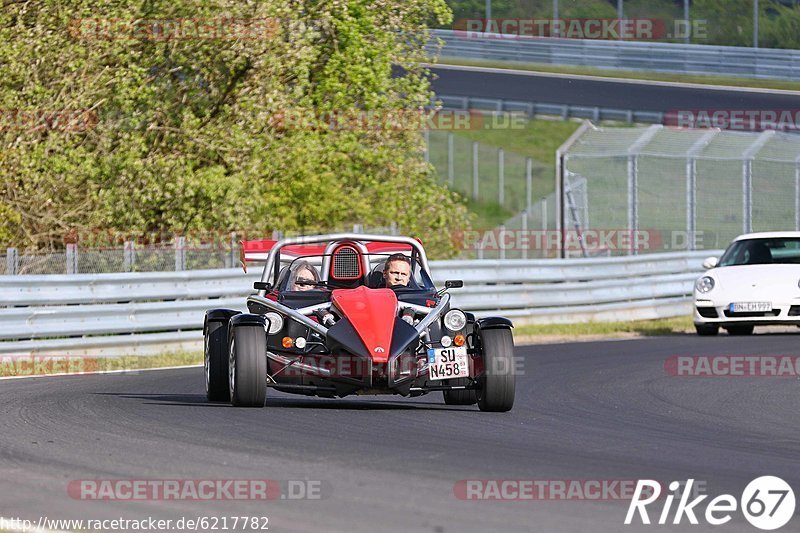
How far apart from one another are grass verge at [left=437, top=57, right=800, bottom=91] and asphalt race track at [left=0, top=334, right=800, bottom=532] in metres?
29.3

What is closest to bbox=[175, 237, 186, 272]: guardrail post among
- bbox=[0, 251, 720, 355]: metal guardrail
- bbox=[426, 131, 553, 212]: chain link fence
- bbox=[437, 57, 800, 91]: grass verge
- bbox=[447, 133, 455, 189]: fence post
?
bbox=[0, 251, 720, 355]: metal guardrail

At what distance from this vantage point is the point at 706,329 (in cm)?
1989

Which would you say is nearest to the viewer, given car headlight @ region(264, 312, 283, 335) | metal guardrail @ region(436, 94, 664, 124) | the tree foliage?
car headlight @ region(264, 312, 283, 335)

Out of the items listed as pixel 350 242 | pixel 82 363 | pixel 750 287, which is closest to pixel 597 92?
pixel 750 287

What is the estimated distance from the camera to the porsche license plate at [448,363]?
10164mm

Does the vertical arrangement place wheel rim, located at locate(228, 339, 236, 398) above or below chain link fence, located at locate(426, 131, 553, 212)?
below

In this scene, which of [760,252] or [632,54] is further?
[632,54]

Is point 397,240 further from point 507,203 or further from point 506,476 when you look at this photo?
point 507,203

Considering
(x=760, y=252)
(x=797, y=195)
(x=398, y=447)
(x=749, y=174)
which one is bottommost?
(x=398, y=447)

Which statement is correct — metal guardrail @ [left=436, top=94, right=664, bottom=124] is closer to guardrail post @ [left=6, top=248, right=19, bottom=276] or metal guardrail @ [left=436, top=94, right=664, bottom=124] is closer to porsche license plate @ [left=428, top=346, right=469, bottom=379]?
guardrail post @ [left=6, top=248, right=19, bottom=276]

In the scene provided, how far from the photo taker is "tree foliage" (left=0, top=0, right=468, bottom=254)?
21.9 meters

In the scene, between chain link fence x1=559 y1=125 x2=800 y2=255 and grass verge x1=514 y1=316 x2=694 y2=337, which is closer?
grass verge x1=514 y1=316 x2=694 y2=337

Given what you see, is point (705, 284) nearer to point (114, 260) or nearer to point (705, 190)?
point (114, 260)

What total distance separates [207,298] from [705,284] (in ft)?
21.7
